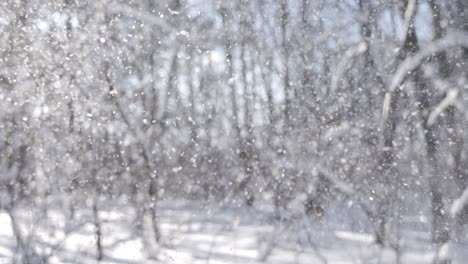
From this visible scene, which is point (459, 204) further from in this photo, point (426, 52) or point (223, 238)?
point (223, 238)

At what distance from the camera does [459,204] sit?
6.27ft

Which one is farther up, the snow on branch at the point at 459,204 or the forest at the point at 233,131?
the forest at the point at 233,131

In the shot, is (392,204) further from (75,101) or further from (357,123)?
(75,101)

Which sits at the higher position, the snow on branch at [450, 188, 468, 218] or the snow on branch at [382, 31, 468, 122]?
the snow on branch at [382, 31, 468, 122]

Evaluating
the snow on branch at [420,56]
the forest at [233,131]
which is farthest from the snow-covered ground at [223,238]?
the snow on branch at [420,56]

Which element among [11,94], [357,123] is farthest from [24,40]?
[357,123]

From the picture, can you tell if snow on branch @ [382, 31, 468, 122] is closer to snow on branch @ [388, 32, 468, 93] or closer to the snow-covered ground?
snow on branch @ [388, 32, 468, 93]

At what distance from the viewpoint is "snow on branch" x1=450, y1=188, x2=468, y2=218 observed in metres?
1.91

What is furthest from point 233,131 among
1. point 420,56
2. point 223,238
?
Answer: point 420,56

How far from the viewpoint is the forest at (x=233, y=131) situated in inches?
75.5

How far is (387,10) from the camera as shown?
6.40 feet

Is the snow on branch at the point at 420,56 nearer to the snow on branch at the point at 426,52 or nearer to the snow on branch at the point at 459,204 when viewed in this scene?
the snow on branch at the point at 426,52

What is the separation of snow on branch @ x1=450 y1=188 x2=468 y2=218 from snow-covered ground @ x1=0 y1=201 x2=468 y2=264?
0.29 feet

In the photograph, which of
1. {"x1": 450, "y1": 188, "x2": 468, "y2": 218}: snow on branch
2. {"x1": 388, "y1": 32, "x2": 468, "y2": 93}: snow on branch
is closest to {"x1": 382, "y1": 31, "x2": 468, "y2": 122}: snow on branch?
{"x1": 388, "y1": 32, "x2": 468, "y2": 93}: snow on branch
